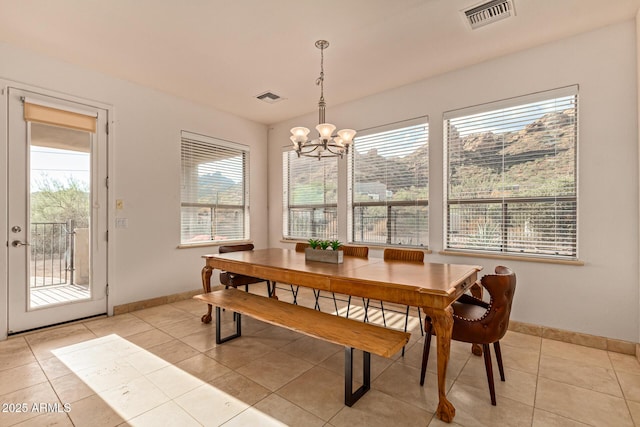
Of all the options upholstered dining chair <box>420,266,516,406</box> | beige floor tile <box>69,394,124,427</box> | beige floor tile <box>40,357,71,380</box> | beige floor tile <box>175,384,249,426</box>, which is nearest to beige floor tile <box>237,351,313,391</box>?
beige floor tile <box>175,384,249,426</box>

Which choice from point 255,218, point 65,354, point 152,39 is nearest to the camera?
point 65,354

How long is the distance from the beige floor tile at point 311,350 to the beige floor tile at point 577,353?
1.93 metres

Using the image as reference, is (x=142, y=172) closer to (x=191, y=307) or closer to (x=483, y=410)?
(x=191, y=307)

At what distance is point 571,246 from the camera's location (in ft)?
9.73

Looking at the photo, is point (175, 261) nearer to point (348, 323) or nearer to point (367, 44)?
point (348, 323)

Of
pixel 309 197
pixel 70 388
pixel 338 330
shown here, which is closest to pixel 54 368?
pixel 70 388

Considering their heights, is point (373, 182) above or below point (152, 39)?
below

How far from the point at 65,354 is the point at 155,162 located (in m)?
2.46

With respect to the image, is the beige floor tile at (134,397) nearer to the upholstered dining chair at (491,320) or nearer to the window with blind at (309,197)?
the upholstered dining chair at (491,320)

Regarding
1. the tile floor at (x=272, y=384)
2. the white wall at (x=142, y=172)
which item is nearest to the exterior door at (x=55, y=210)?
the white wall at (x=142, y=172)

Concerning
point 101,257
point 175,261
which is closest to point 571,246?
point 175,261

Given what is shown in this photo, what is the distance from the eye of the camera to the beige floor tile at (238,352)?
257cm

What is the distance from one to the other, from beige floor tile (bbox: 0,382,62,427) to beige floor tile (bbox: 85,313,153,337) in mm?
988

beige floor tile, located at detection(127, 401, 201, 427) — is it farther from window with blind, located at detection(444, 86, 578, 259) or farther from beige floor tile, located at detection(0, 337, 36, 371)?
window with blind, located at detection(444, 86, 578, 259)
